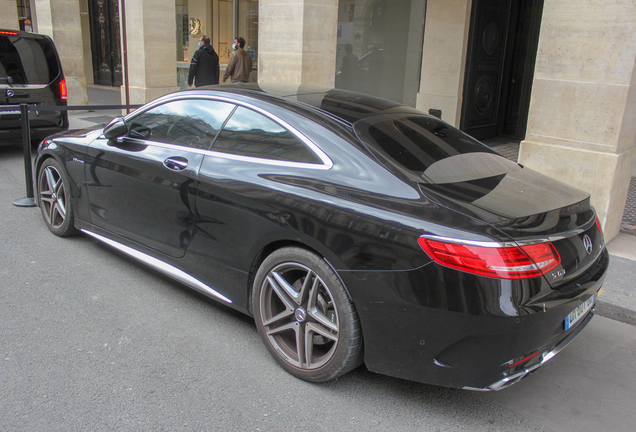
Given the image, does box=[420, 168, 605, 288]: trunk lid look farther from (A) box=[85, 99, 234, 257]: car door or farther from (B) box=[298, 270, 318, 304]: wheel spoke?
(A) box=[85, 99, 234, 257]: car door

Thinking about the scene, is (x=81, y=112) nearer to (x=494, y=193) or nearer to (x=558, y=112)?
(x=558, y=112)

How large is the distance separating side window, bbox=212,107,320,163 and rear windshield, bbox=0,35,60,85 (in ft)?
21.2

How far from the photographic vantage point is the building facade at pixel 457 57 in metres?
5.13

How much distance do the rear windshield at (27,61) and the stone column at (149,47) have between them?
340 cm

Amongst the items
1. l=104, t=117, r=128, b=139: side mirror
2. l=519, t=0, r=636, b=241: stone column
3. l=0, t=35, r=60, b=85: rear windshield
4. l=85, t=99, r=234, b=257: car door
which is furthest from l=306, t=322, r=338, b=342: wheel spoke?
l=0, t=35, r=60, b=85: rear windshield

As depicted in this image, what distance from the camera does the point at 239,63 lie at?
11492mm

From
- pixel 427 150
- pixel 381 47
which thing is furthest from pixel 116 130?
pixel 381 47

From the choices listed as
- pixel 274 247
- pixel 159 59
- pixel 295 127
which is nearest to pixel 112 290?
pixel 274 247

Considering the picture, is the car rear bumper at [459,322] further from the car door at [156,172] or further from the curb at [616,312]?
the curb at [616,312]

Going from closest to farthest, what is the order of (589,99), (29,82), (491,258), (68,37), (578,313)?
(491,258), (578,313), (589,99), (29,82), (68,37)

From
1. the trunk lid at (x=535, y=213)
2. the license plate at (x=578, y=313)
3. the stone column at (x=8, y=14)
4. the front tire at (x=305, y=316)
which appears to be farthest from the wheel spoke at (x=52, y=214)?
the stone column at (x=8, y=14)

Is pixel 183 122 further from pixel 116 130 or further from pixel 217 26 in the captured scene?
pixel 217 26

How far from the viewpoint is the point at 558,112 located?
5.40m

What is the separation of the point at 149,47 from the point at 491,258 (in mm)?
11484
